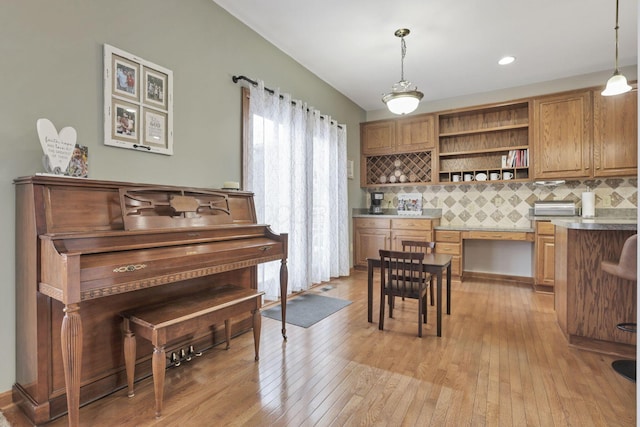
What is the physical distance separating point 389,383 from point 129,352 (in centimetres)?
159

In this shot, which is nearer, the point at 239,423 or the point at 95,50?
the point at 239,423

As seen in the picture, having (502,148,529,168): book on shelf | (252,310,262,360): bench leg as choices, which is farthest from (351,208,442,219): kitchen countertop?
(252,310,262,360): bench leg

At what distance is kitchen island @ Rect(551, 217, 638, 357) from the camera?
2287 mm

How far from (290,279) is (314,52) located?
280cm

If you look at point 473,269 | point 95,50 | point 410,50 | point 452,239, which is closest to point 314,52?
point 410,50

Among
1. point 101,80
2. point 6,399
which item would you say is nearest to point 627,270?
point 101,80

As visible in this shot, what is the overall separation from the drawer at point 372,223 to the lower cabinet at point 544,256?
2095 mm

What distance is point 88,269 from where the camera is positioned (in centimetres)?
139

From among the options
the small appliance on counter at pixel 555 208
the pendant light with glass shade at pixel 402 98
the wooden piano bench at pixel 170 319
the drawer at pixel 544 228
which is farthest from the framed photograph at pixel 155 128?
the small appliance on counter at pixel 555 208

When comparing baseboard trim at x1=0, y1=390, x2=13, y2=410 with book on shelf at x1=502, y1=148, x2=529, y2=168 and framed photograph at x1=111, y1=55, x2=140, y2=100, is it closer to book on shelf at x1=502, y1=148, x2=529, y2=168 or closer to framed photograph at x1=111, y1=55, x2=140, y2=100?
framed photograph at x1=111, y1=55, x2=140, y2=100

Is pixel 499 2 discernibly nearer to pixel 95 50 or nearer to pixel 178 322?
pixel 95 50

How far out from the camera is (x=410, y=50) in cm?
362

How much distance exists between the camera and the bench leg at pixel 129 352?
5.75 feet

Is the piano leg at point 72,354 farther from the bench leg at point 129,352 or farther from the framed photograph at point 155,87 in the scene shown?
the framed photograph at point 155,87
